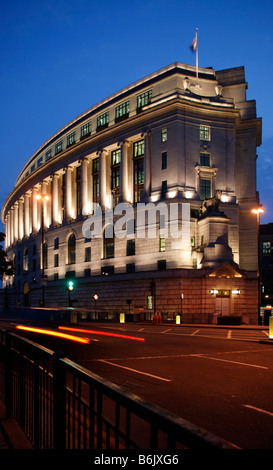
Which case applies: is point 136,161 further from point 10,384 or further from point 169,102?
point 10,384

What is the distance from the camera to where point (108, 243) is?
61.1m

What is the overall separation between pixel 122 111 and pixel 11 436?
2422 inches

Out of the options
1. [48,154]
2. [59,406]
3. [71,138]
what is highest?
[71,138]

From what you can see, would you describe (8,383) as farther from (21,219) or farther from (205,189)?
(21,219)

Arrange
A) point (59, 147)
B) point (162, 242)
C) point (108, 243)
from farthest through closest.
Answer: point (59, 147) < point (108, 243) < point (162, 242)

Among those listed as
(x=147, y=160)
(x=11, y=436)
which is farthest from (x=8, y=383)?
(x=147, y=160)

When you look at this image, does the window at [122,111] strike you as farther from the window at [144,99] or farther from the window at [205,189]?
the window at [205,189]

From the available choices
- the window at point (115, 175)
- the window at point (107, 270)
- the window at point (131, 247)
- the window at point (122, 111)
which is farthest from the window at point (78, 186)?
the window at point (131, 247)

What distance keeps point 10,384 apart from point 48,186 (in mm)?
76464

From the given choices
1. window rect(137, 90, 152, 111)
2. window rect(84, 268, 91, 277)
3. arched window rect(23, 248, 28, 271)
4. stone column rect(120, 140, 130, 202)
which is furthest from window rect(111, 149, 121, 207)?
arched window rect(23, 248, 28, 271)

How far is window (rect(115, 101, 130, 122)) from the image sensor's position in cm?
6241

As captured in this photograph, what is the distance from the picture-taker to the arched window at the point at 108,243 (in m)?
60.4

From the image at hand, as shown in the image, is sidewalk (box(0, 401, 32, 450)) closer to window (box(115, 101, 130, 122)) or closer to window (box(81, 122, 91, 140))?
window (box(115, 101, 130, 122))

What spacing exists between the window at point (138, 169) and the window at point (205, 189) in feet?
31.6
